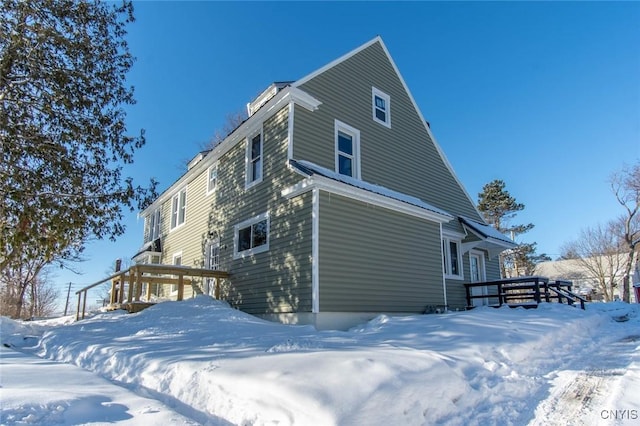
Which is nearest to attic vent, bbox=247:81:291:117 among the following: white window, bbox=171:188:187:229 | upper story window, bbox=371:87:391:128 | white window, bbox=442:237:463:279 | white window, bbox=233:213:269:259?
upper story window, bbox=371:87:391:128

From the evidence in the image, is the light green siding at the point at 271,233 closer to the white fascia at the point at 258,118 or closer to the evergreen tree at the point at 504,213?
the white fascia at the point at 258,118

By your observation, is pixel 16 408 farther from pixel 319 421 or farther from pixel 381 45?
pixel 381 45

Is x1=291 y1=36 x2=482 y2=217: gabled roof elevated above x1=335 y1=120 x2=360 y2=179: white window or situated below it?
above

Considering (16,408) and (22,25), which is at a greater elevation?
(22,25)

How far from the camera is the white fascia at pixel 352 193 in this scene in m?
8.96

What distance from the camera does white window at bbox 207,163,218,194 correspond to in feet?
46.7

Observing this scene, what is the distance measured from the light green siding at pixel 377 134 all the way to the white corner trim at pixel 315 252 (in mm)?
2003

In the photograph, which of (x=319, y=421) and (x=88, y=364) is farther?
(x=88, y=364)

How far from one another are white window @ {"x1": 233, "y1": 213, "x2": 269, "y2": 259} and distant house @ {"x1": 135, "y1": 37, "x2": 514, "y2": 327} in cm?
5

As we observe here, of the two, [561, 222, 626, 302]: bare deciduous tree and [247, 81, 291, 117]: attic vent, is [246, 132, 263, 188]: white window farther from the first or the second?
[561, 222, 626, 302]: bare deciduous tree

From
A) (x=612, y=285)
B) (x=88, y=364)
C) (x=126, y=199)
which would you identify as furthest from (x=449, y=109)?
(x=612, y=285)

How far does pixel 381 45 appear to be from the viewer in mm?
13781

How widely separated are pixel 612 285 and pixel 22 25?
40.9 meters

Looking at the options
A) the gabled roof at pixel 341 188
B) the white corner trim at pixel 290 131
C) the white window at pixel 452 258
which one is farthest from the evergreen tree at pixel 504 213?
the white corner trim at pixel 290 131
